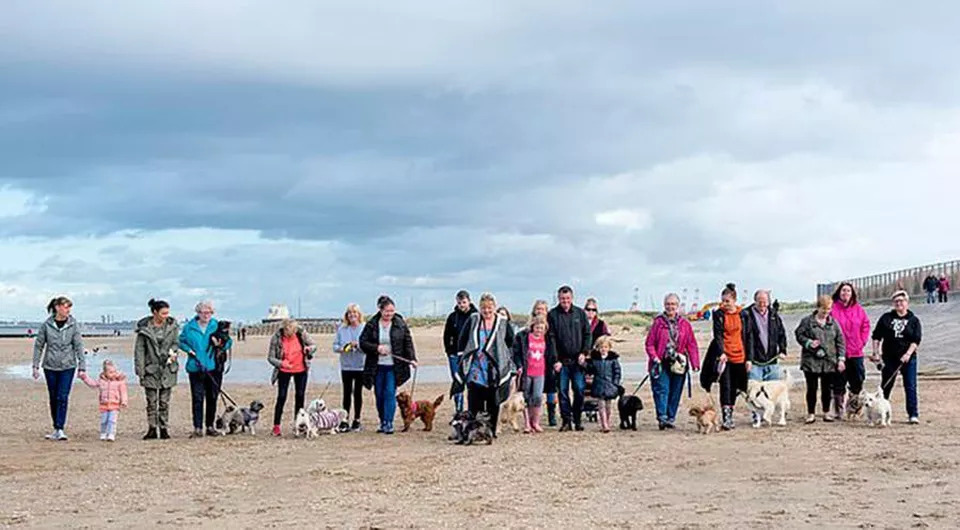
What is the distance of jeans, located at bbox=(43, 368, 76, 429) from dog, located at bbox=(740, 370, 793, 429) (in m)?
8.30

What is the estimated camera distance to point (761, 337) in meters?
14.8

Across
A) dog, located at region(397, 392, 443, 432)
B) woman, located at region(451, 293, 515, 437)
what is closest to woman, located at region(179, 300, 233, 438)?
dog, located at region(397, 392, 443, 432)

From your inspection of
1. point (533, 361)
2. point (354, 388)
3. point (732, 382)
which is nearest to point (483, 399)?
point (533, 361)

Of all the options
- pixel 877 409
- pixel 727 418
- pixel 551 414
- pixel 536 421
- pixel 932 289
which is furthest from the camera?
pixel 932 289

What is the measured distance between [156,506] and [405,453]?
3724mm

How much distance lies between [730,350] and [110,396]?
757 centimetres

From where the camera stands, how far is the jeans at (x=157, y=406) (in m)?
14.3

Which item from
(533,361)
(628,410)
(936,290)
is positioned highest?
(936,290)

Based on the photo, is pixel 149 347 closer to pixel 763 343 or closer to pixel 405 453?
pixel 405 453

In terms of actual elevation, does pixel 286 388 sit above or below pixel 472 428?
above

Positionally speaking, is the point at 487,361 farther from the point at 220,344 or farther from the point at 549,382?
the point at 220,344

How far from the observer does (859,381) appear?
49.4 ft

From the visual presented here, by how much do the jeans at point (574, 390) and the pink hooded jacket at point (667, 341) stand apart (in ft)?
2.96

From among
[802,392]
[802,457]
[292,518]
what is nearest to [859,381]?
[802,457]
